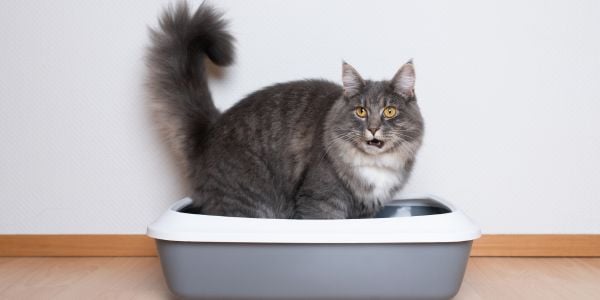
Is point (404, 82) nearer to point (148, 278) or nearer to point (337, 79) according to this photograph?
point (337, 79)

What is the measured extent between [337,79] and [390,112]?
0.52 m

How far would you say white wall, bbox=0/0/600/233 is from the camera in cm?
212

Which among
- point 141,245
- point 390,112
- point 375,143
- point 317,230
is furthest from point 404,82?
point 141,245

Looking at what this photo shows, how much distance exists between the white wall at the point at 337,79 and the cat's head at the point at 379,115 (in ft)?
1.42

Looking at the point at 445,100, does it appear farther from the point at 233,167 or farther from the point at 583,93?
the point at 233,167

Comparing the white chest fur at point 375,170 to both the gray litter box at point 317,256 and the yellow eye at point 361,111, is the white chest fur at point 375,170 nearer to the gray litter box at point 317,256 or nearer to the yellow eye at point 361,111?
the yellow eye at point 361,111

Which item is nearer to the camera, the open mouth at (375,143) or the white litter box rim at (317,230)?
the white litter box rim at (317,230)

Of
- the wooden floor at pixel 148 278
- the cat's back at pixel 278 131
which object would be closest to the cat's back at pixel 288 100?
the cat's back at pixel 278 131

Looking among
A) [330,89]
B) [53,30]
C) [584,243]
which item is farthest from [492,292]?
[53,30]

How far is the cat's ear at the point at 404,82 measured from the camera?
5.54 feet

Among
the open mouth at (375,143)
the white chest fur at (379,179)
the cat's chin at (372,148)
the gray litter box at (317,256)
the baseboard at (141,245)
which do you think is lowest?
the baseboard at (141,245)

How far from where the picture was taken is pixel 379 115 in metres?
1.68

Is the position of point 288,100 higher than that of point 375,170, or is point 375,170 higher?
point 288,100

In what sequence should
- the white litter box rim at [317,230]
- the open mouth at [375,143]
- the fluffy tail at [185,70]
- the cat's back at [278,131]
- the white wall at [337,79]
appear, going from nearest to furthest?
the white litter box rim at [317,230], the open mouth at [375,143], the cat's back at [278,131], the fluffy tail at [185,70], the white wall at [337,79]
